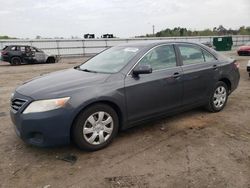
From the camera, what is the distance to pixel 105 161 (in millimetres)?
3787

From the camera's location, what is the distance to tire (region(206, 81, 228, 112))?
569 centimetres

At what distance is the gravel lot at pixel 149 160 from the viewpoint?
331 centimetres

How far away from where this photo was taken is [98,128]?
13.2 feet

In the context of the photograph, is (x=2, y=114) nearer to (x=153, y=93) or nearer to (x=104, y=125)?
(x=104, y=125)

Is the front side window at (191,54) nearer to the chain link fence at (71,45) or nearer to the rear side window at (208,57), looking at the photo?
the rear side window at (208,57)

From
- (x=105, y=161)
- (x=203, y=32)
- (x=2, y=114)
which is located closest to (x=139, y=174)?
(x=105, y=161)

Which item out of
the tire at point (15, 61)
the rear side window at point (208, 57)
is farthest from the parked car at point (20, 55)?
the rear side window at point (208, 57)

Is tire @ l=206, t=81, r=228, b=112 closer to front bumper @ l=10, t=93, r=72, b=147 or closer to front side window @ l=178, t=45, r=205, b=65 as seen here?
front side window @ l=178, t=45, r=205, b=65

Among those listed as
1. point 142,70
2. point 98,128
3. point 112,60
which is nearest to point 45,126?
point 98,128

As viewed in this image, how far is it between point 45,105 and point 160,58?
214 cm

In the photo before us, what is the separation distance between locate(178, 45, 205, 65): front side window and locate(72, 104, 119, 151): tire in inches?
73.6

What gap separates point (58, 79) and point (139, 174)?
6.23 ft

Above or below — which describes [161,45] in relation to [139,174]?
above

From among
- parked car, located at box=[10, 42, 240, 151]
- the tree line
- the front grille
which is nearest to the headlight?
parked car, located at box=[10, 42, 240, 151]
